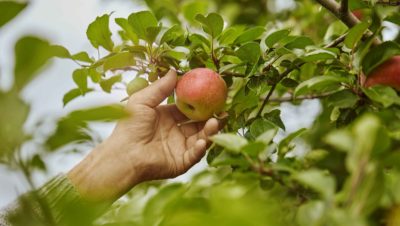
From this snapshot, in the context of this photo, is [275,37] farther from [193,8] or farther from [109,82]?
[193,8]

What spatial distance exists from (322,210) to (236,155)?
0.22 m

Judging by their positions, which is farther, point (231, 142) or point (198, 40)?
point (198, 40)

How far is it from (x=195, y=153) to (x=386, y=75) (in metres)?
0.45

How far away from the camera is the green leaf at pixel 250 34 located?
1.12 metres

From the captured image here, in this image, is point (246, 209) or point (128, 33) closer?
point (246, 209)

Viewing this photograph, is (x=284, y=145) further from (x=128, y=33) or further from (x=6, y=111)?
(x=128, y=33)

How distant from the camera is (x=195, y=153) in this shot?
120 centimetres

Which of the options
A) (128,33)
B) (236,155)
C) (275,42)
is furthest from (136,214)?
(128,33)

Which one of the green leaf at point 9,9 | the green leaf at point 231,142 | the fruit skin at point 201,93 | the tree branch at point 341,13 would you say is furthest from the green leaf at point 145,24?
the green leaf at point 9,9

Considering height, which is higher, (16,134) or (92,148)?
(16,134)

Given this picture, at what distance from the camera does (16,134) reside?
19.2 inches

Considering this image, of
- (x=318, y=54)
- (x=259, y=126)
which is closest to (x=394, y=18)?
(x=318, y=54)

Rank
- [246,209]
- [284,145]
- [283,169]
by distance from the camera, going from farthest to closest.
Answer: [284,145] → [283,169] → [246,209]

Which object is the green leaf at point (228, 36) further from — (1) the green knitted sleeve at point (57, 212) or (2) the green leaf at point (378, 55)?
(1) the green knitted sleeve at point (57, 212)
